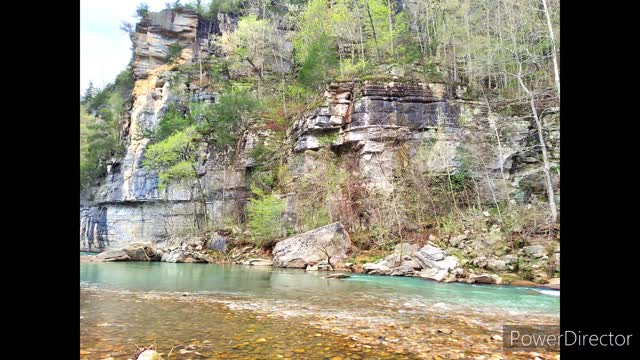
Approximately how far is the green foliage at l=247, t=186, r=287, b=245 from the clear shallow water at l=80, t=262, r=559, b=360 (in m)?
12.0

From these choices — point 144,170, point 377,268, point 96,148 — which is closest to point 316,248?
point 377,268

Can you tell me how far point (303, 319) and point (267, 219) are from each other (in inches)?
692

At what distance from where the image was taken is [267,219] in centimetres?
2406

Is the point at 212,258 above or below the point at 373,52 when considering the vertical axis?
below

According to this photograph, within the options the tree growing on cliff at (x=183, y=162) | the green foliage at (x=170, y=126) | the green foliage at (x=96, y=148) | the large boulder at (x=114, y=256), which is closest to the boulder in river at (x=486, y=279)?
the large boulder at (x=114, y=256)

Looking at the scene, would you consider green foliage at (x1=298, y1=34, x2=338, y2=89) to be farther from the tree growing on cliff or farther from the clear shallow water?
the clear shallow water

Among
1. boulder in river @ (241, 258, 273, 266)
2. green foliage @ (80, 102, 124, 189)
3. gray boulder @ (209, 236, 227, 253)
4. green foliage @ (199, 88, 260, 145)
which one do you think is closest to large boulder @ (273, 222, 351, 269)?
boulder in river @ (241, 258, 273, 266)

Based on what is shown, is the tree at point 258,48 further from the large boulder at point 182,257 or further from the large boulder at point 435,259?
the large boulder at point 435,259
